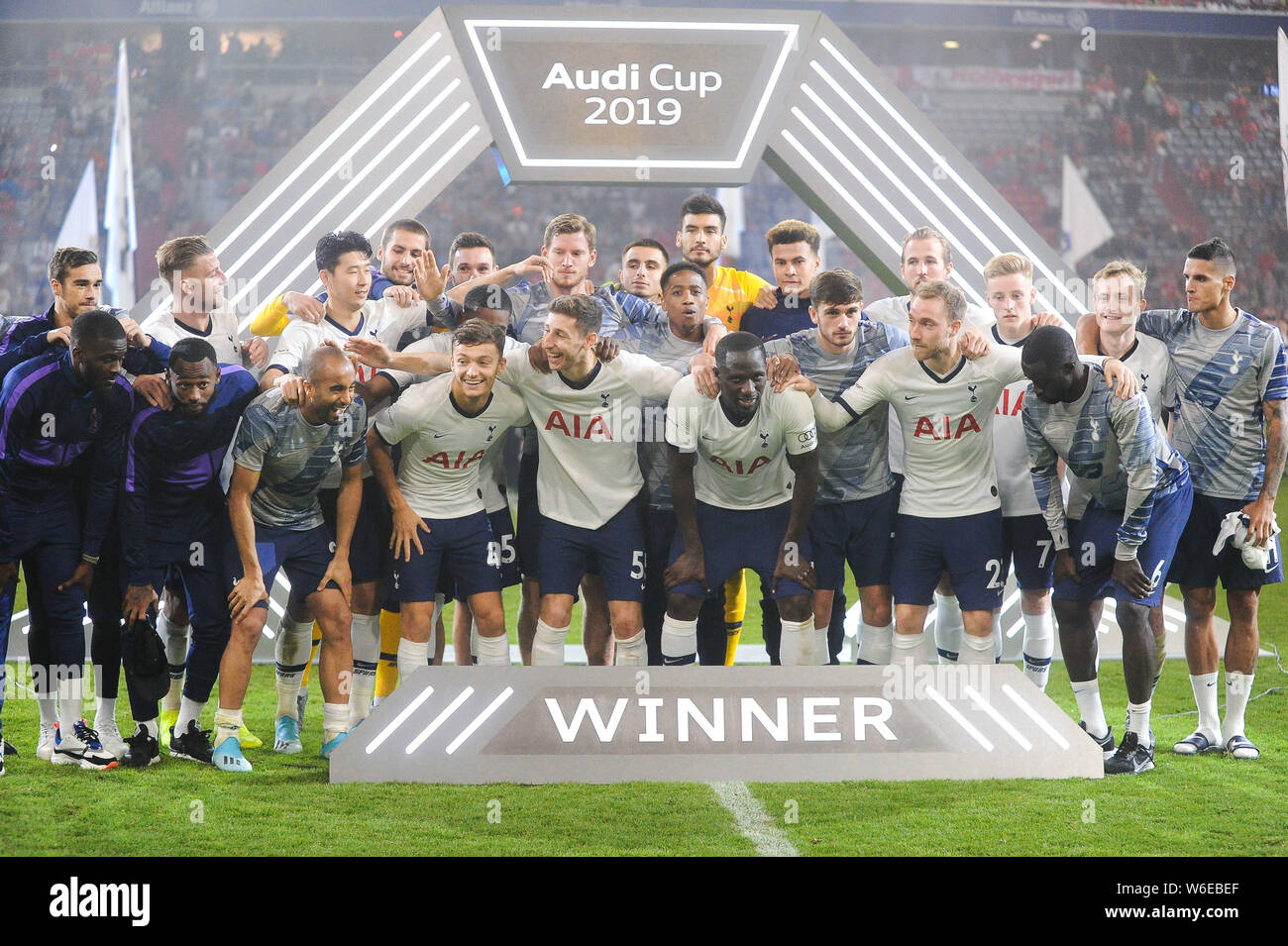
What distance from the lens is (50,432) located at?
459cm

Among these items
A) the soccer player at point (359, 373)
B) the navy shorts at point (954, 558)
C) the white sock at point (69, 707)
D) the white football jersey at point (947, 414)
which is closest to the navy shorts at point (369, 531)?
the soccer player at point (359, 373)

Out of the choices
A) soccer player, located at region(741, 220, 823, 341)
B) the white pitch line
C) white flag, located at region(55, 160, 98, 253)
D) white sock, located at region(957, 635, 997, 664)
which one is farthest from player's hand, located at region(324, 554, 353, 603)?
white flag, located at region(55, 160, 98, 253)

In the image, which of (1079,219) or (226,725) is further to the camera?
(1079,219)

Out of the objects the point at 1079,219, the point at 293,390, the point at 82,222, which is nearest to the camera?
the point at 293,390

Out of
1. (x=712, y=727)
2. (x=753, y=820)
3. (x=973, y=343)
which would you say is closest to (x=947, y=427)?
(x=973, y=343)

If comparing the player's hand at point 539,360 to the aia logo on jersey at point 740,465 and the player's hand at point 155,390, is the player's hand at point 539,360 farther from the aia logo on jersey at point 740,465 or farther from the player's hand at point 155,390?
the player's hand at point 155,390

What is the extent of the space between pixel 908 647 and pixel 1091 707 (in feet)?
2.54

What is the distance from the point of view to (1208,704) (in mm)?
5203

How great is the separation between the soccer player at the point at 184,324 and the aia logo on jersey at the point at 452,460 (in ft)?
3.01

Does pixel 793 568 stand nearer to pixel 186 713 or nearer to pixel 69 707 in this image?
pixel 186 713

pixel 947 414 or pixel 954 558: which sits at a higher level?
pixel 947 414

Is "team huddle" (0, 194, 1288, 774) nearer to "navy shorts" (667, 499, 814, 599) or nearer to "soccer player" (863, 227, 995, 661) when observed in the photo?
"navy shorts" (667, 499, 814, 599)

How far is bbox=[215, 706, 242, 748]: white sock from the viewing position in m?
4.81

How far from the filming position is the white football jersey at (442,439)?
488cm
